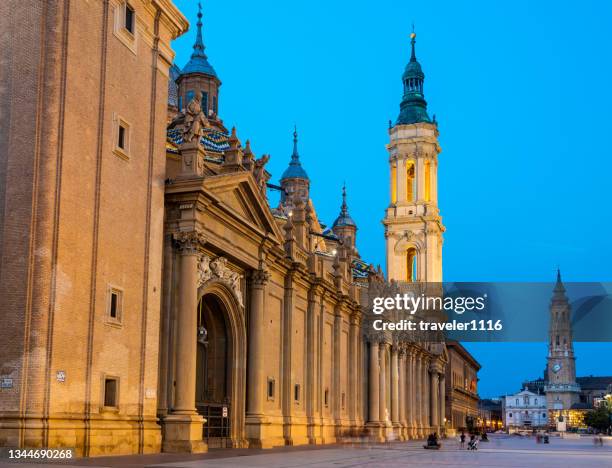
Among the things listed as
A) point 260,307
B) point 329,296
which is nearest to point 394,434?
point 329,296

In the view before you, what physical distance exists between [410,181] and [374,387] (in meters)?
60.2

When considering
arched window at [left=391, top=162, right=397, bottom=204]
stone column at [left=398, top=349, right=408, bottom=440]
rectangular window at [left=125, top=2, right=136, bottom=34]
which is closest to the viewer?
rectangular window at [left=125, top=2, right=136, bottom=34]

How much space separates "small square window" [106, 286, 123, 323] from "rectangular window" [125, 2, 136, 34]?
30.7ft

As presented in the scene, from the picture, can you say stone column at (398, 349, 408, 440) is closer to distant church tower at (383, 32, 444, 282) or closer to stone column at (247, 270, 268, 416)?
stone column at (247, 270, 268, 416)

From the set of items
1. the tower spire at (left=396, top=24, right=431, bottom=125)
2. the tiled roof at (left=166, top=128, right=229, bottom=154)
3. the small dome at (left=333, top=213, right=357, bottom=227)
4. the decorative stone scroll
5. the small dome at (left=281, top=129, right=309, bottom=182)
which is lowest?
the decorative stone scroll

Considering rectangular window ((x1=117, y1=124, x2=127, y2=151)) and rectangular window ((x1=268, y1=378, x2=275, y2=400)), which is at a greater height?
rectangular window ((x1=117, y1=124, x2=127, y2=151))

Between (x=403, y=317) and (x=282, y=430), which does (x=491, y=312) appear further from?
(x=282, y=430)

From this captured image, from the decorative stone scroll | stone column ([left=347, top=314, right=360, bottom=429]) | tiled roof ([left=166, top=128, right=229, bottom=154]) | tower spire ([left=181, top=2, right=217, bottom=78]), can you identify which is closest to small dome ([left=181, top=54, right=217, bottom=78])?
tower spire ([left=181, top=2, right=217, bottom=78])

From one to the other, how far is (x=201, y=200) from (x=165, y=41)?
20.6 ft

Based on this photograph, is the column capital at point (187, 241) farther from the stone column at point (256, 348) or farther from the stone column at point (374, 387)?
the stone column at point (374, 387)

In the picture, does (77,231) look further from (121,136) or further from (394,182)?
(394,182)

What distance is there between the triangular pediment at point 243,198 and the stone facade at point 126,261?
0.11 m

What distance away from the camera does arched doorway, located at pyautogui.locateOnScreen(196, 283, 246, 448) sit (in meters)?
39.0

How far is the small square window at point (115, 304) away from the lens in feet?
94.1
